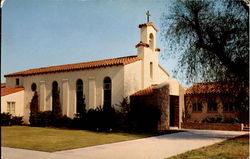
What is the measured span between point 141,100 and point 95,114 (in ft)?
12.9

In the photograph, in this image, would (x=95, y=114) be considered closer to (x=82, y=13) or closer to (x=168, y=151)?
(x=168, y=151)

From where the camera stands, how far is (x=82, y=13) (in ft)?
30.2

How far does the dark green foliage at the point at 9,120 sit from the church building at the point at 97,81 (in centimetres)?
80

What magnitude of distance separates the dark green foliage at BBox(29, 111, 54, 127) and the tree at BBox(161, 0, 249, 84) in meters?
14.3

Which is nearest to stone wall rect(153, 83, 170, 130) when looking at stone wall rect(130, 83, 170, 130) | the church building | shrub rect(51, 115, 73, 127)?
stone wall rect(130, 83, 170, 130)

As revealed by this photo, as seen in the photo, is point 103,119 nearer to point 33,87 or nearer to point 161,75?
point 161,75

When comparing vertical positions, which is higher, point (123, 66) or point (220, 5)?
point (220, 5)

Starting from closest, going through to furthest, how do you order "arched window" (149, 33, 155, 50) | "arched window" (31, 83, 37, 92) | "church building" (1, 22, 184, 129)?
1. "church building" (1, 22, 184, 129)
2. "arched window" (149, 33, 155, 50)
3. "arched window" (31, 83, 37, 92)

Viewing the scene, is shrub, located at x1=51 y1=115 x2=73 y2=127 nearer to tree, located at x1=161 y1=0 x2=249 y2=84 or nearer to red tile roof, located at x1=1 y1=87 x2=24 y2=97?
red tile roof, located at x1=1 y1=87 x2=24 y2=97

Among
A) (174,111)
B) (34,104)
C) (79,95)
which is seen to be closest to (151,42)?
(174,111)

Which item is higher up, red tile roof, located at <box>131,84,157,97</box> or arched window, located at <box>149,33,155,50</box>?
arched window, located at <box>149,33,155,50</box>

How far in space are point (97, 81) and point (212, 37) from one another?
11.8m

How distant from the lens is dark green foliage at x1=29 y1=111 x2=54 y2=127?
81.8 ft

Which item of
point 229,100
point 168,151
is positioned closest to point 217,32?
point 229,100
